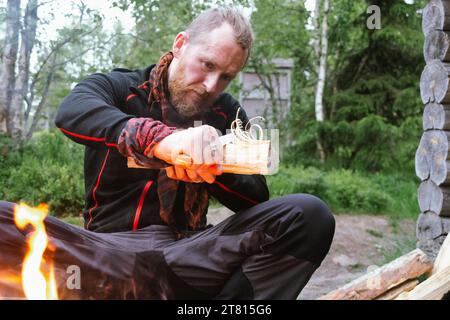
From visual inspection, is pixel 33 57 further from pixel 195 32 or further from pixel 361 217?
pixel 361 217

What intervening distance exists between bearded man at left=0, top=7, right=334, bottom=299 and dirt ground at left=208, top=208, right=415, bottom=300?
1974 mm

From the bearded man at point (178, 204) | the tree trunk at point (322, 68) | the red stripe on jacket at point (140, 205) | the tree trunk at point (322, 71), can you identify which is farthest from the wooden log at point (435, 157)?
the tree trunk at point (322, 68)

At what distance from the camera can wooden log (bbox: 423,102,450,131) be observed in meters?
4.13

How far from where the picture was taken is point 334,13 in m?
10.3

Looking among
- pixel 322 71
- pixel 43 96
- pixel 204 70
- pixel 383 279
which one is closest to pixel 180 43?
pixel 204 70

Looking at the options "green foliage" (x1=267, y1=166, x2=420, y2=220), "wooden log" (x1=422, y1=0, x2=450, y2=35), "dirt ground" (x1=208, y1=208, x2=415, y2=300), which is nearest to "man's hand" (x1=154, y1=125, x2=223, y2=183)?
"dirt ground" (x1=208, y1=208, x2=415, y2=300)

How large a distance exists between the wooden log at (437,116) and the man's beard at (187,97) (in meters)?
2.39

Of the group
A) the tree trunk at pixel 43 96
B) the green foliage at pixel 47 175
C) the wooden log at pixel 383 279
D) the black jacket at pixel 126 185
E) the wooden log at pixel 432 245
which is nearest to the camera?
the black jacket at pixel 126 185

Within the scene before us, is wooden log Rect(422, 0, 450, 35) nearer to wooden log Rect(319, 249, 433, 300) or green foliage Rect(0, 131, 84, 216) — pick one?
wooden log Rect(319, 249, 433, 300)

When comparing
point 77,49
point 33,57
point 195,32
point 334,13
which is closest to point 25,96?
Answer: point 33,57

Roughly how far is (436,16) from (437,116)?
73cm

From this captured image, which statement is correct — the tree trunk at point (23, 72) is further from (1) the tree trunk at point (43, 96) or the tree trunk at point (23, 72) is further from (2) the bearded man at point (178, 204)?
(2) the bearded man at point (178, 204)

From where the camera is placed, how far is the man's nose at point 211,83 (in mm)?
2271

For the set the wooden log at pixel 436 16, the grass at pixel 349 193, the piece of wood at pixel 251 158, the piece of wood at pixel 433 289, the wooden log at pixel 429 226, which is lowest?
the grass at pixel 349 193
